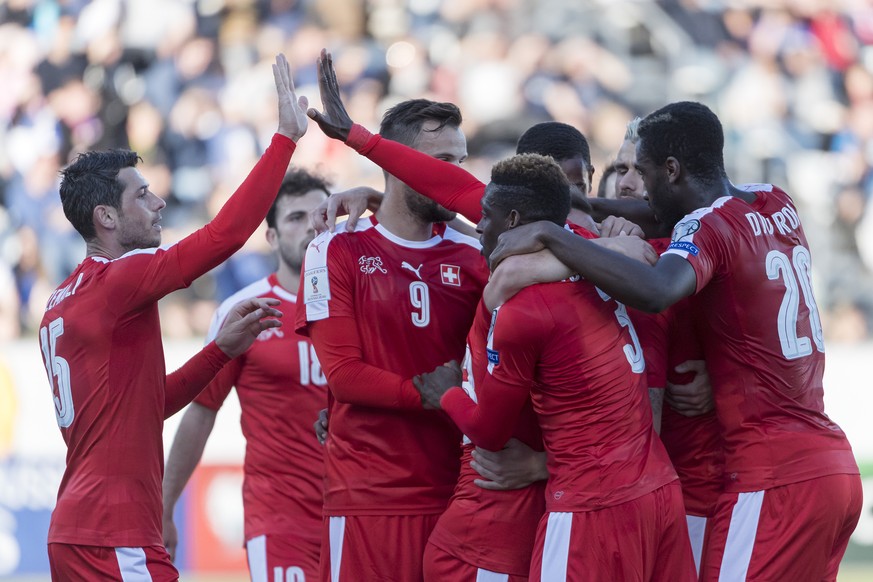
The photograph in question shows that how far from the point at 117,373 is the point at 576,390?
1.81 meters

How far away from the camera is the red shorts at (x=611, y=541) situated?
12.9ft

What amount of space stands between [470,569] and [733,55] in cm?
937

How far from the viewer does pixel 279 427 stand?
5.99 metres

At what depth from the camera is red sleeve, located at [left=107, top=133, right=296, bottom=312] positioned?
4.49m

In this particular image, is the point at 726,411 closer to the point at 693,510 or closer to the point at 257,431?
the point at 693,510

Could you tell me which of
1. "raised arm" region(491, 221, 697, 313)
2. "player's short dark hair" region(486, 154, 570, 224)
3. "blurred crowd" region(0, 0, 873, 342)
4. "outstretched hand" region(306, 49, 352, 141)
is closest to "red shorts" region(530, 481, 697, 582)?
"raised arm" region(491, 221, 697, 313)

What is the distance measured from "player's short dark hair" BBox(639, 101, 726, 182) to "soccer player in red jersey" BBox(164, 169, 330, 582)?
92.2 inches

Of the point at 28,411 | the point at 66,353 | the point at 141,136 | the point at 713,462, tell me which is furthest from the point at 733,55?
the point at 66,353

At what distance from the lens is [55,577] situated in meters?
4.52

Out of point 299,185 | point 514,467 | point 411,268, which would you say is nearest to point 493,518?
point 514,467

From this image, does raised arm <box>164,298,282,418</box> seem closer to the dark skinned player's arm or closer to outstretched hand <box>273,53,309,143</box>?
outstretched hand <box>273,53,309,143</box>

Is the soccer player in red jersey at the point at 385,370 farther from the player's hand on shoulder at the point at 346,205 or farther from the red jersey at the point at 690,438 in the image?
the red jersey at the point at 690,438

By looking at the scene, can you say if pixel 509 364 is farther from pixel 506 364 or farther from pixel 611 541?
pixel 611 541

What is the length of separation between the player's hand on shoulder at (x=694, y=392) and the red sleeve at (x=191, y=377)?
6.42ft
